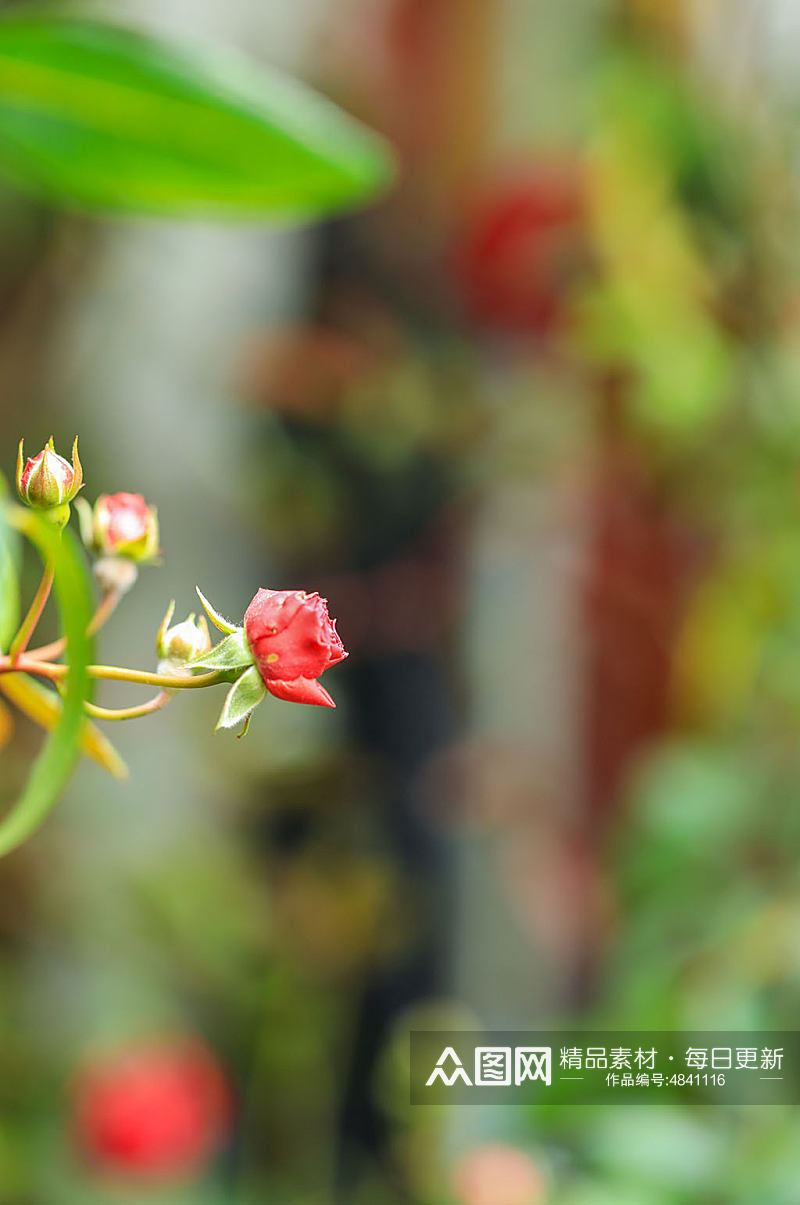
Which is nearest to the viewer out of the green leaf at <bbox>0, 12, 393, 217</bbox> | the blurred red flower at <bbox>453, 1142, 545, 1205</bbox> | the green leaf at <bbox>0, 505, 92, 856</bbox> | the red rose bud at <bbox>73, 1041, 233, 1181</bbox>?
the green leaf at <bbox>0, 505, 92, 856</bbox>

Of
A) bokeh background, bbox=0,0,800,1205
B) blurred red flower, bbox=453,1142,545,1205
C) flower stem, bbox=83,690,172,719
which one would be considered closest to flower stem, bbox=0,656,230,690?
flower stem, bbox=83,690,172,719

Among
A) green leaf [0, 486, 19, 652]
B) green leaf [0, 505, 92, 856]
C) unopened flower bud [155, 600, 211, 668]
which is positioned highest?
green leaf [0, 486, 19, 652]

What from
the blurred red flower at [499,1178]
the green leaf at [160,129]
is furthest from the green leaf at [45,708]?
the blurred red flower at [499,1178]

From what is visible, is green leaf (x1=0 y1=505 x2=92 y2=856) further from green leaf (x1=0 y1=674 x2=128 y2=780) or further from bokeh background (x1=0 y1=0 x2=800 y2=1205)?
bokeh background (x1=0 y1=0 x2=800 y2=1205)

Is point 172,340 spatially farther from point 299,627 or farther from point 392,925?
point 299,627

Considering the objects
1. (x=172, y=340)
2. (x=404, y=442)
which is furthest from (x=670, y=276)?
(x=172, y=340)

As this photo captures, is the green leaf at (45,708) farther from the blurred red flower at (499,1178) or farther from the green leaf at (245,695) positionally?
the blurred red flower at (499,1178)
